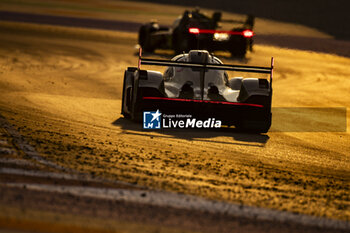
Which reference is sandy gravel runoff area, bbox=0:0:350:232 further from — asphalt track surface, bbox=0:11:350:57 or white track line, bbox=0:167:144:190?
asphalt track surface, bbox=0:11:350:57

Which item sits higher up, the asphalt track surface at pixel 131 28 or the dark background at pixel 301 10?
the dark background at pixel 301 10

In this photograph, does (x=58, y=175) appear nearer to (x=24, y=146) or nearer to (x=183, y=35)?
(x=24, y=146)

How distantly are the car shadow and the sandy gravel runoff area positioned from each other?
0.02 metres

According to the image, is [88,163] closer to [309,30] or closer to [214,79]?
[214,79]

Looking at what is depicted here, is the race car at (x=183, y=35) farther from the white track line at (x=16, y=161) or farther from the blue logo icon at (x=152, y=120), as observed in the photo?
the white track line at (x=16, y=161)

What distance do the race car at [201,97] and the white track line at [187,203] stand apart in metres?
4.02

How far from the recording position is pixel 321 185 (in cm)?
750

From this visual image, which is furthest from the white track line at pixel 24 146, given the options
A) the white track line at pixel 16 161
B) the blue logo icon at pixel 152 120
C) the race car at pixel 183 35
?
the race car at pixel 183 35

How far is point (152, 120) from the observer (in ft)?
34.1

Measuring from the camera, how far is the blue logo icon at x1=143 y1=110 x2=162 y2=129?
34.1ft

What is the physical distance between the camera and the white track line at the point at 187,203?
20.0 feet

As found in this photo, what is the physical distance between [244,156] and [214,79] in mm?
3056

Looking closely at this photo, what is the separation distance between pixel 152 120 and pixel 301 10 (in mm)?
43073

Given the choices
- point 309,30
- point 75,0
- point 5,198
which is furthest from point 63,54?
point 75,0
